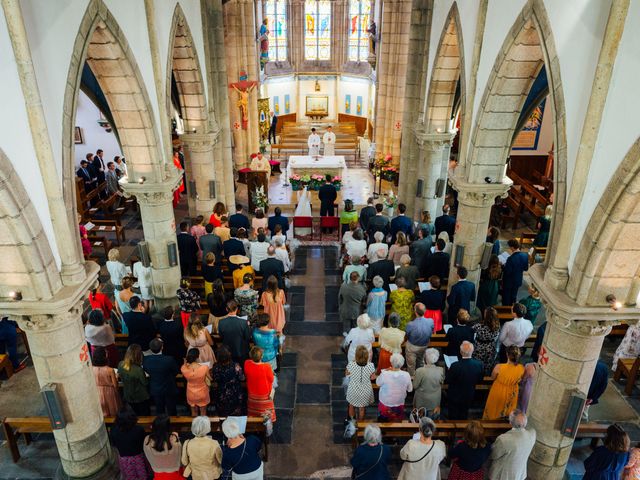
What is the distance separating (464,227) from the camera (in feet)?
29.9

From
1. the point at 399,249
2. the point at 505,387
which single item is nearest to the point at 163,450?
the point at 505,387

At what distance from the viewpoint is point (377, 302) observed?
8070 millimetres

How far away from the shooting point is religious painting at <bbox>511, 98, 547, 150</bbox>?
17.6 metres

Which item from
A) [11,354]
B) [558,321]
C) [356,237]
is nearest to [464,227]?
[356,237]

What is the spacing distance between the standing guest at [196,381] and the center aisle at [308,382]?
1.10m

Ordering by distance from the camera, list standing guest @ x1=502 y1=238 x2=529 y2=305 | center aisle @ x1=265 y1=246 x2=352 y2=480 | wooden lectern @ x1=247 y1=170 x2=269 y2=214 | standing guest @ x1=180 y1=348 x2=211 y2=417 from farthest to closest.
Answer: wooden lectern @ x1=247 y1=170 x2=269 y2=214
standing guest @ x1=502 y1=238 x2=529 y2=305
center aisle @ x1=265 y1=246 x2=352 y2=480
standing guest @ x1=180 y1=348 x2=211 y2=417

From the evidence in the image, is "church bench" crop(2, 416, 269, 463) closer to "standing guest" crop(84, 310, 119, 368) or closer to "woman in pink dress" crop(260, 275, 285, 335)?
"standing guest" crop(84, 310, 119, 368)

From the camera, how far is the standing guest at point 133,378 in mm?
6494

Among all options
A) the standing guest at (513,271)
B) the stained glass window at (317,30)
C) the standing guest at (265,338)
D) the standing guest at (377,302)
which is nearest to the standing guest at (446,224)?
the standing guest at (513,271)

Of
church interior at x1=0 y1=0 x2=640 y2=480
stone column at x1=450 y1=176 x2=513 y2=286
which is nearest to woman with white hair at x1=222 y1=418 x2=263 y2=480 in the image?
church interior at x1=0 y1=0 x2=640 y2=480

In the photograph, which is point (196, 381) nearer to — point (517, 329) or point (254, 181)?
point (517, 329)

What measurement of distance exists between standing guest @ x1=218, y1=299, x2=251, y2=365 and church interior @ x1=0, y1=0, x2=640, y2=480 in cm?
3

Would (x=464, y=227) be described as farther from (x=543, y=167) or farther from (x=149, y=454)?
(x=543, y=167)

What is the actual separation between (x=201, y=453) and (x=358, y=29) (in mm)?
24810
